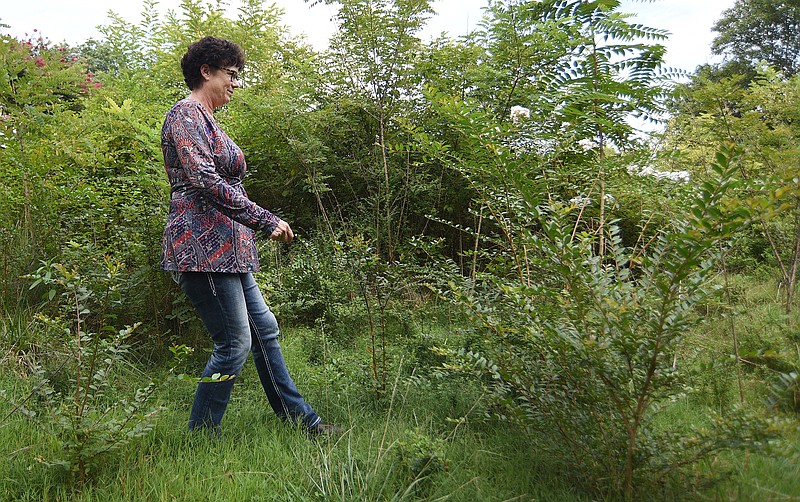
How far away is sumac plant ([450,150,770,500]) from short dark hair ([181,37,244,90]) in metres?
1.79

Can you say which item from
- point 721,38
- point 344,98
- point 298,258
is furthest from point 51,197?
point 721,38

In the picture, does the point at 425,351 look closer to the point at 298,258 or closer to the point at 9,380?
the point at 298,258

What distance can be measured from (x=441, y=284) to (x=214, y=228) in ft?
5.94

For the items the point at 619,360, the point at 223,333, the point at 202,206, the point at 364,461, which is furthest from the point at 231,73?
the point at 619,360

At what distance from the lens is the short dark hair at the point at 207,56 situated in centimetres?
265

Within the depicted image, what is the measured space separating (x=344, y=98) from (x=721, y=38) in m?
21.1

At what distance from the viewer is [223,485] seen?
211 cm

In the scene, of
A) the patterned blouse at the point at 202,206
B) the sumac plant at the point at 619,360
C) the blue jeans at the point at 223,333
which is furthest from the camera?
the blue jeans at the point at 223,333

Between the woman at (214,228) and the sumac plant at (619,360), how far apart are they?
116 cm

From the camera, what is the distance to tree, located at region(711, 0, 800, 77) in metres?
18.3

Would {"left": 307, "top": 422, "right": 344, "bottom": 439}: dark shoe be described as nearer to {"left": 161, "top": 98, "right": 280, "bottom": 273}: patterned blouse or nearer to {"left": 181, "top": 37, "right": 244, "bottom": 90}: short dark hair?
{"left": 161, "top": 98, "right": 280, "bottom": 273}: patterned blouse

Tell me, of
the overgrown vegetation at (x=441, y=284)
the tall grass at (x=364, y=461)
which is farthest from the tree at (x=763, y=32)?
the tall grass at (x=364, y=461)

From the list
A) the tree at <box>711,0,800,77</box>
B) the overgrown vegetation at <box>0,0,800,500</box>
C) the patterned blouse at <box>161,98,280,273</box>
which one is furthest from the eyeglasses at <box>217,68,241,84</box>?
the tree at <box>711,0,800,77</box>

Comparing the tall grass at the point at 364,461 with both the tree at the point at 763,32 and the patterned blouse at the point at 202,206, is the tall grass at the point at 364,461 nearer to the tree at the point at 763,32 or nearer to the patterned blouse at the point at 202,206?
the patterned blouse at the point at 202,206
